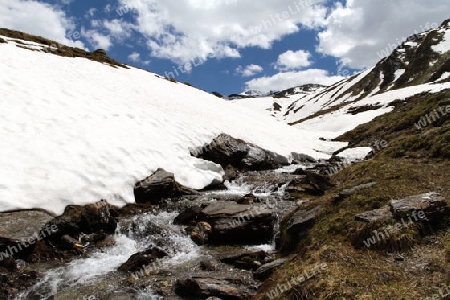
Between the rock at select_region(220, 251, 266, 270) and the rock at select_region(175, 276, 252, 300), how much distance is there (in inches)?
48.9

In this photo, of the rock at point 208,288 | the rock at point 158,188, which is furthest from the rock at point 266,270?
the rock at point 158,188

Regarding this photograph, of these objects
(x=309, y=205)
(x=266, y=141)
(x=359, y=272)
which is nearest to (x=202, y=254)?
(x=309, y=205)

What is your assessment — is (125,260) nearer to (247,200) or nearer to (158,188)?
(158,188)

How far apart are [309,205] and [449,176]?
5.31m

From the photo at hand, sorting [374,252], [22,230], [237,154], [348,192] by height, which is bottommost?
[22,230]

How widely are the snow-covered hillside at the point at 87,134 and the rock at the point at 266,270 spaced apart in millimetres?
8631

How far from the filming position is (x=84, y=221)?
12.6 m

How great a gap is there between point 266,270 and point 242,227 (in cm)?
327

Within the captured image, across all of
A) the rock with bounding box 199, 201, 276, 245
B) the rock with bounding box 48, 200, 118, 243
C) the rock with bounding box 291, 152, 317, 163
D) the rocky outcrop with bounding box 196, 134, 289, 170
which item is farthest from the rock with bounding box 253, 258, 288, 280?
the rock with bounding box 291, 152, 317, 163

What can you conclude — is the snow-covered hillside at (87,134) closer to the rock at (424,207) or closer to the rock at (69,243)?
the rock at (69,243)

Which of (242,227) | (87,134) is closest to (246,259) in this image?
(242,227)

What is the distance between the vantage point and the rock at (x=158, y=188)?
16.2 m

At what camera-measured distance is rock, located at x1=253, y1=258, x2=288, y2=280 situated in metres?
9.05

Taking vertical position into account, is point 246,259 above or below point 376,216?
below
